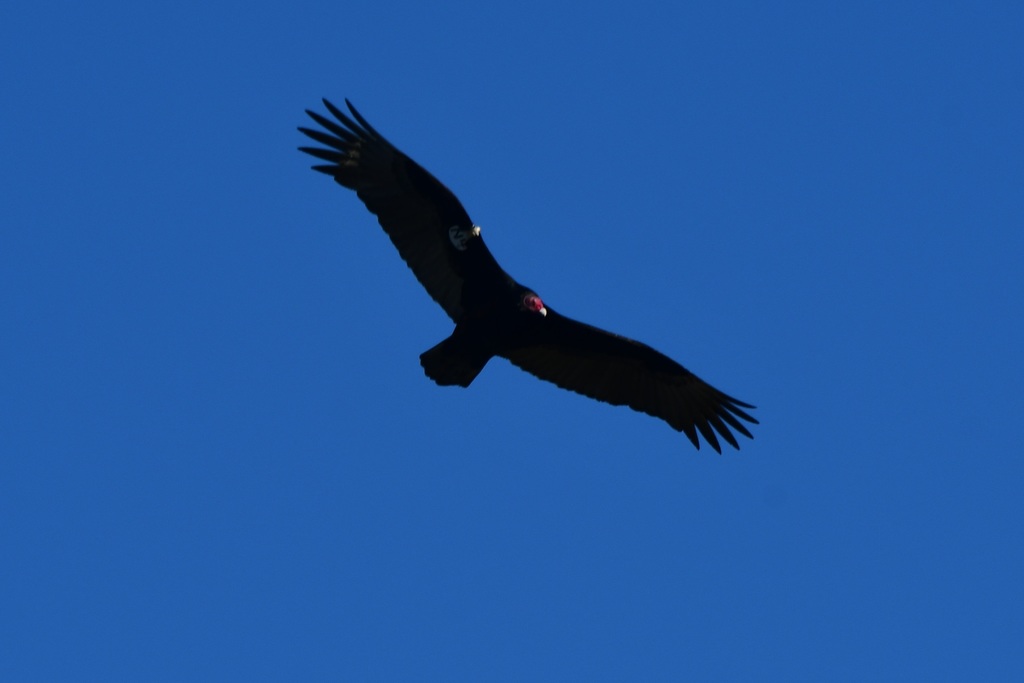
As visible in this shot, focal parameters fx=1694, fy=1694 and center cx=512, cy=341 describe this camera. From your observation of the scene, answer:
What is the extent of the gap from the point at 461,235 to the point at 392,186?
90cm

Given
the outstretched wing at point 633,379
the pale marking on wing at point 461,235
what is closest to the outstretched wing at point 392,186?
the pale marking on wing at point 461,235

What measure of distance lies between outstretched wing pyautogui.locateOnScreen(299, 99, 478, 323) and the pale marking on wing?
1 cm

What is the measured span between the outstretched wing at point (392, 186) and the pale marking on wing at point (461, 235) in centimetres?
1

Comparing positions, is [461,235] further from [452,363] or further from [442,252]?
[452,363]

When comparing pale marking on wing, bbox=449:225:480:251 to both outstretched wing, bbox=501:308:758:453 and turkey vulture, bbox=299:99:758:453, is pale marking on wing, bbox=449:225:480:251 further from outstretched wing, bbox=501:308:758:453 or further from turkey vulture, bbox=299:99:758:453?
outstretched wing, bbox=501:308:758:453

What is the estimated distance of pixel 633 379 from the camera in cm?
1900

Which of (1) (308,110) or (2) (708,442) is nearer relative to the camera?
(1) (308,110)

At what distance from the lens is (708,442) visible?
1903 centimetres

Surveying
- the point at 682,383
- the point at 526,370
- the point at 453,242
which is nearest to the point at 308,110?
the point at 453,242

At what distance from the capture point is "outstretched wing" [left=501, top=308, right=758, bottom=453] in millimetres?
18672

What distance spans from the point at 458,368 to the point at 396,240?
1.50 meters

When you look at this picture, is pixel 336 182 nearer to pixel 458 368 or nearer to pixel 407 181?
pixel 407 181

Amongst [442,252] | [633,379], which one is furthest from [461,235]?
[633,379]

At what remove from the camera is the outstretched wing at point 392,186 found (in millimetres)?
17641
